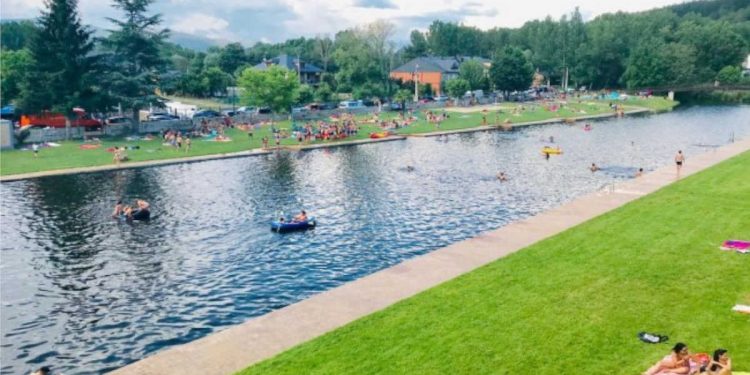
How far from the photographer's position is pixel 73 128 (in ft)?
227

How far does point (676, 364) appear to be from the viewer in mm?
14453

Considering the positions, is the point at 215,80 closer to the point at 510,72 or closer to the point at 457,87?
the point at 457,87

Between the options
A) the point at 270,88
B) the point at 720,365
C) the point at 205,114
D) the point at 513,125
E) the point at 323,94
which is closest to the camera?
the point at 720,365

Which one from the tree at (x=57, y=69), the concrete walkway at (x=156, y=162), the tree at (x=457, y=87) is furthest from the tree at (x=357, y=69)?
the tree at (x=57, y=69)

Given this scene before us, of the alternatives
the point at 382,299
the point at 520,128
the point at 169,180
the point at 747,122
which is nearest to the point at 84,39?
the point at 169,180

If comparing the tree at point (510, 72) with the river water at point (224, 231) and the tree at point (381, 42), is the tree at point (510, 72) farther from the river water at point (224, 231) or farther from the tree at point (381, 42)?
the river water at point (224, 231)

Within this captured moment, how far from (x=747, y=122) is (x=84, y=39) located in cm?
9065

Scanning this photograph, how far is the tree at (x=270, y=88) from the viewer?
83.0 m

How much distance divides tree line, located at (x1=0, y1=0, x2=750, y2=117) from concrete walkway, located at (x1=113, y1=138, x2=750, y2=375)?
55.4 metres

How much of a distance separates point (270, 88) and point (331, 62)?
287 ft

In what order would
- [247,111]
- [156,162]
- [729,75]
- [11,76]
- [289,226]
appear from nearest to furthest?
[289,226] < [156,162] < [11,76] < [247,111] < [729,75]

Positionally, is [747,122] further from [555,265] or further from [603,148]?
[555,265]

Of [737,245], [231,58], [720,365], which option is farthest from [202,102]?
[720,365]

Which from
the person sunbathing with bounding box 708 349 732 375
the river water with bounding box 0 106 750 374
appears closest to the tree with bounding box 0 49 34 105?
the river water with bounding box 0 106 750 374
